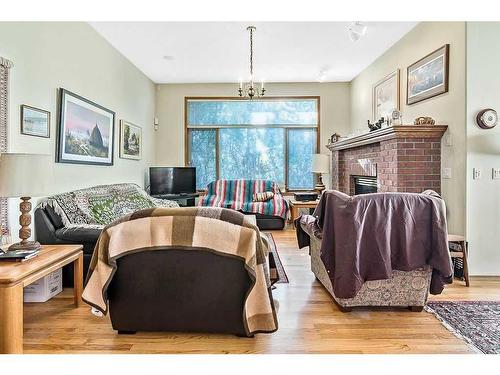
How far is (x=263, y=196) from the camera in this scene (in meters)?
6.45

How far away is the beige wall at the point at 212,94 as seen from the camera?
7.08 m

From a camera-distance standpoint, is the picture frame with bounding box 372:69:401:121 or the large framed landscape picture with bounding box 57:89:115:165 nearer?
the large framed landscape picture with bounding box 57:89:115:165

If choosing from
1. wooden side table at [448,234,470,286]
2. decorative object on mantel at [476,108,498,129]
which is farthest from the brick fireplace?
wooden side table at [448,234,470,286]

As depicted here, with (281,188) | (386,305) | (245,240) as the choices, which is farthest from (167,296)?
(281,188)

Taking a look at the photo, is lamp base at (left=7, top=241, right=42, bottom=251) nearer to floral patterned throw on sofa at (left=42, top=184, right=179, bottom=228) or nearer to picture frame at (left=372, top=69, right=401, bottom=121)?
floral patterned throw on sofa at (left=42, top=184, right=179, bottom=228)

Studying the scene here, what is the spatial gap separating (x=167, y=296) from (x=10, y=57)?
2.33 meters

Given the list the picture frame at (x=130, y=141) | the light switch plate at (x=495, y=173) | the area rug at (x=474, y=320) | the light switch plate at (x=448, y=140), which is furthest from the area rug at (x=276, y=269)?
the picture frame at (x=130, y=141)

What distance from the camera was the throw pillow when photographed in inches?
252

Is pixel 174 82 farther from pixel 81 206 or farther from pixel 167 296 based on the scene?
pixel 167 296

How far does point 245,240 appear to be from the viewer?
1907mm

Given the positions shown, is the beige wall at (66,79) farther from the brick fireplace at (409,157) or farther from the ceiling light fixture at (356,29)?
the brick fireplace at (409,157)

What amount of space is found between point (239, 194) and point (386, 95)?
3.07m

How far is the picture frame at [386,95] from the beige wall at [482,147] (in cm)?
146

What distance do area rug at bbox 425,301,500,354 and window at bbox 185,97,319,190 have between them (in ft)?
15.4
